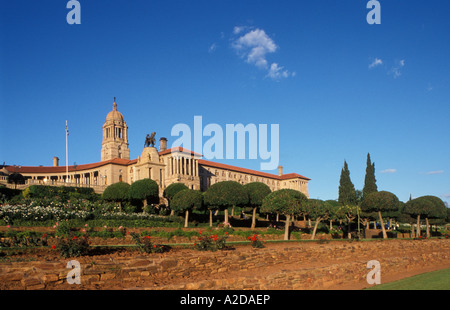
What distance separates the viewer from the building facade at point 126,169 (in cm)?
6338

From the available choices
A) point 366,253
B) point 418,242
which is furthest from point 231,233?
point 418,242

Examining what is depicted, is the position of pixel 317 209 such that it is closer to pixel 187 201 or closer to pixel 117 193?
pixel 187 201

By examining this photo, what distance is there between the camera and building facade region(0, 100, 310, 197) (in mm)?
63375

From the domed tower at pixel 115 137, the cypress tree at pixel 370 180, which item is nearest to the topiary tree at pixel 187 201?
the cypress tree at pixel 370 180

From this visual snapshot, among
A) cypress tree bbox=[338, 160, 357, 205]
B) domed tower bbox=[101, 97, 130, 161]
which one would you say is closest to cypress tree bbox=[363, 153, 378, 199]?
cypress tree bbox=[338, 160, 357, 205]

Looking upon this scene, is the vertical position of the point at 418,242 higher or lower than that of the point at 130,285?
lower

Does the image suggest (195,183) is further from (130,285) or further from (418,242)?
(130,285)

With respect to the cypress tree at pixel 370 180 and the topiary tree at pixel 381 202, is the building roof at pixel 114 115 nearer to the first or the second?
the cypress tree at pixel 370 180

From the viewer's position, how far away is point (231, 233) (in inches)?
1158

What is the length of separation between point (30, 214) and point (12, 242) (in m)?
12.4

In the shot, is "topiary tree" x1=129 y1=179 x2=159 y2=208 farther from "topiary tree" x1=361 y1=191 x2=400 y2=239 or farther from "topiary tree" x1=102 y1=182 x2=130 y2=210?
"topiary tree" x1=361 y1=191 x2=400 y2=239

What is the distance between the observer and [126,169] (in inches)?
2901

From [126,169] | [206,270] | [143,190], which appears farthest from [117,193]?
[206,270]

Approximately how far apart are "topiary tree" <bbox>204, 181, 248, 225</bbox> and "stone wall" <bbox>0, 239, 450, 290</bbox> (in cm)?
1982
